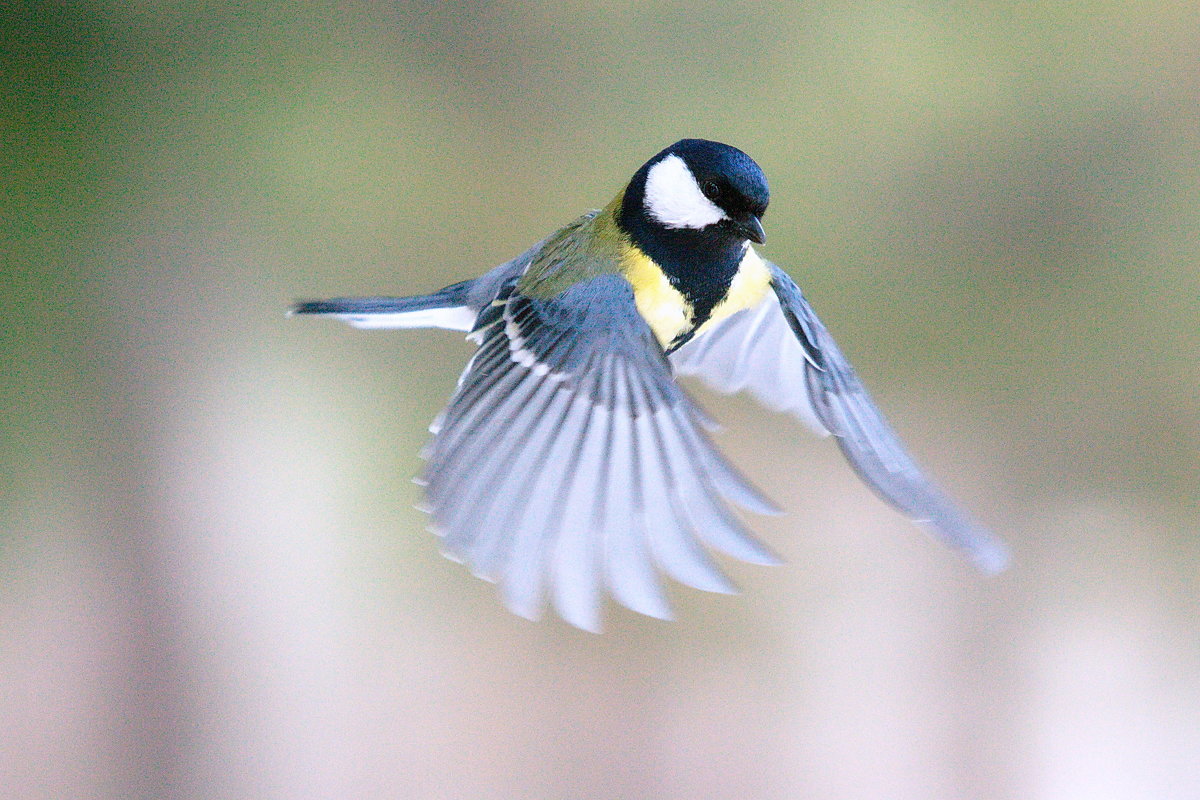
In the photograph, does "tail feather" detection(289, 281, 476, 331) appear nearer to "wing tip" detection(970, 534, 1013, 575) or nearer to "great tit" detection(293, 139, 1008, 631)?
"great tit" detection(293, 139, 1008, 631)

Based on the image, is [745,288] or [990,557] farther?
[745,288]

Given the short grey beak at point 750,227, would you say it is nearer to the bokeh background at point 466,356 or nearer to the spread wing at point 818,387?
the spread wing at point 818,387

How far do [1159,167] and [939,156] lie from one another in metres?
0.23

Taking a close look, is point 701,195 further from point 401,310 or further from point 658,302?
point 401,310

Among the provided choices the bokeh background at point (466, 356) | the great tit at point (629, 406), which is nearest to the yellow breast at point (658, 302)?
the great tit at point (629, 406)

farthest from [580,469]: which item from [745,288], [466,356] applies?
[466,356]

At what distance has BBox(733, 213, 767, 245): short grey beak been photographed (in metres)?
0.44

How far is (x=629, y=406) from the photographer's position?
0.46 metres

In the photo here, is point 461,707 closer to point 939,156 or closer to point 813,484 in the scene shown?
point 813,484

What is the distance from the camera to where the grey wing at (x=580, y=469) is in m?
0.38

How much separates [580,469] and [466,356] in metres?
0.80

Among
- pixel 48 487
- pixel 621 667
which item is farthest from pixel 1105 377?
pixel 48 487

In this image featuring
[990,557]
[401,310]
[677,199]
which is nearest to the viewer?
[990,557]

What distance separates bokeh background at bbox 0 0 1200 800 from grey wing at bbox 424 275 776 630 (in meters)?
0.66
